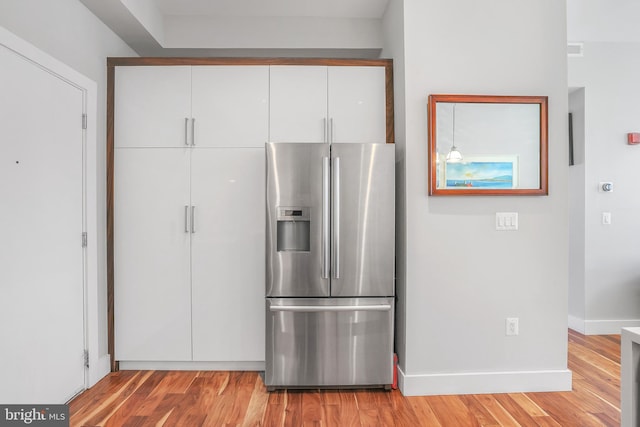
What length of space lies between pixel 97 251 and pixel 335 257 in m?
1.67

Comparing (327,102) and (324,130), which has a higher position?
(327,102)

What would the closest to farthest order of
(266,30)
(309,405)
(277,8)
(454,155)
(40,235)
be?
(40,235)
(309,405)
(454,155)
(277,8)
(266,30)

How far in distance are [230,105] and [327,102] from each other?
2.36 ft

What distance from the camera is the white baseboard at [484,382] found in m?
2.60

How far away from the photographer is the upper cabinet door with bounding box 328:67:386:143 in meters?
2.95

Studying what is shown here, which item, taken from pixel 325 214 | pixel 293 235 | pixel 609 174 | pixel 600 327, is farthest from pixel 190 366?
pixel 609 174

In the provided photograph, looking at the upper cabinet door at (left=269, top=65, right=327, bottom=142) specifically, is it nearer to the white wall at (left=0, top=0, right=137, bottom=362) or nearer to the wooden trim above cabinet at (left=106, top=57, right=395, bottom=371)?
the wooden trim above cabinet at (left=106, top=57, right=395, bottom=371)

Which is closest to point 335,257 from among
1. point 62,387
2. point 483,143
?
point 483,143

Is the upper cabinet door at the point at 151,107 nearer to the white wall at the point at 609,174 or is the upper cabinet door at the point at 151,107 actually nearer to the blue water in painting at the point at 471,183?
the blue water in painting at the point at 471,183

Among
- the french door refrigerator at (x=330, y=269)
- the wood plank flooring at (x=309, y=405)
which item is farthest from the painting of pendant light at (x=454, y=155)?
the wood plank flooring at (x=309, y=405)

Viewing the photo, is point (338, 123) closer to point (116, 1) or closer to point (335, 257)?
point (335, 257)

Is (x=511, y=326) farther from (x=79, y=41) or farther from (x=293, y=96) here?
(x=79, y=41)

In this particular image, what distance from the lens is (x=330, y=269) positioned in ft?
8.57

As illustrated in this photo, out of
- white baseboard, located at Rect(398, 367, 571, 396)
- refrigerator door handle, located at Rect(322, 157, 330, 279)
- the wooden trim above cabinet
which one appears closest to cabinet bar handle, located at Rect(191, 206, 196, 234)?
the wooden trim above cabinet
